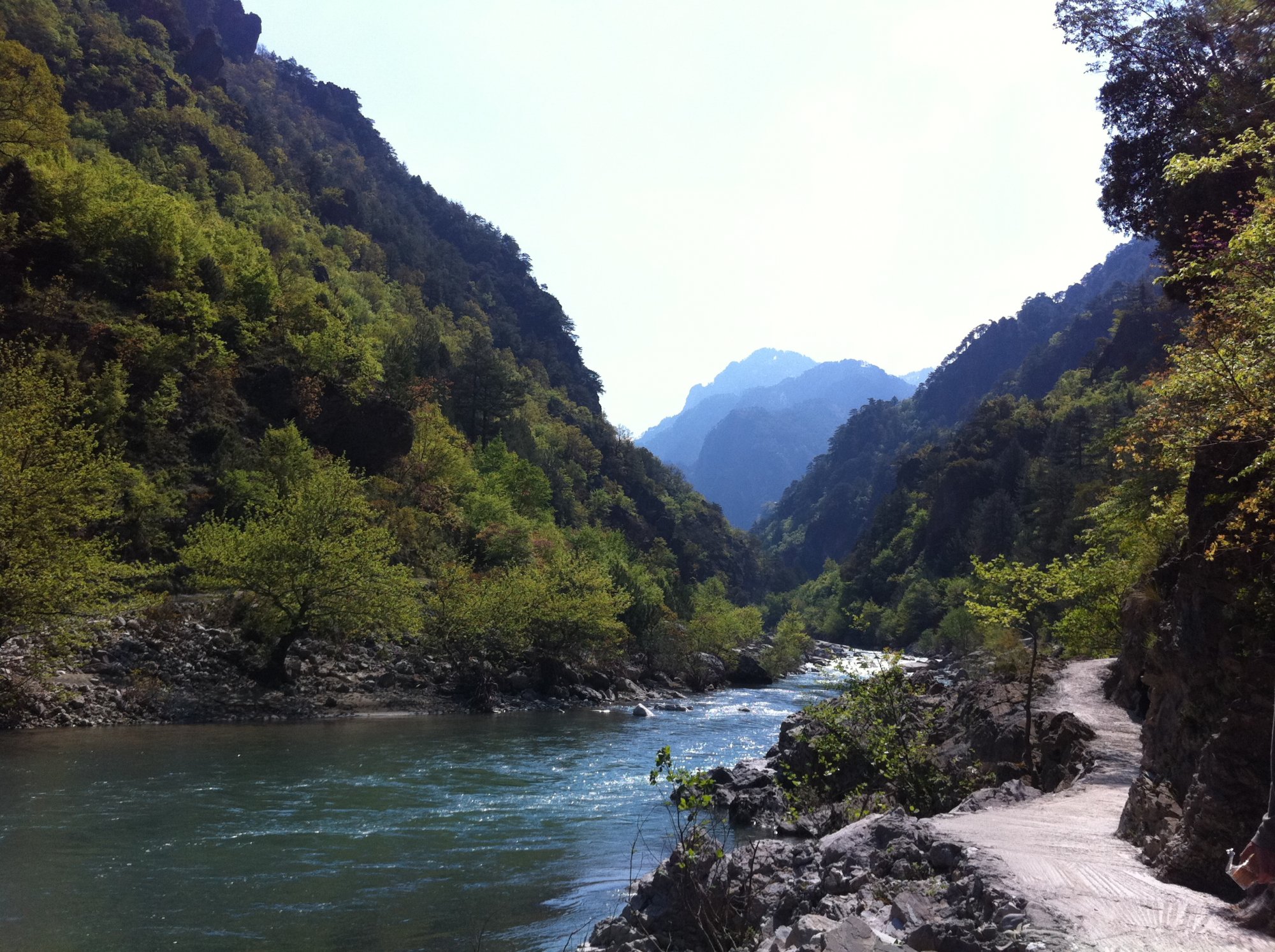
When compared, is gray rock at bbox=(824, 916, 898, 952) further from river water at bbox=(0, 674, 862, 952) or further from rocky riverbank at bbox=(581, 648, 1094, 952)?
river water at bbox=(0, 674, 862, 952)

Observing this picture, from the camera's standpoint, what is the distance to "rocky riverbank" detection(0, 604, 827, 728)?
25.2 metres

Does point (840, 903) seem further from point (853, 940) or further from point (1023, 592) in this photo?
point (1023, 592)

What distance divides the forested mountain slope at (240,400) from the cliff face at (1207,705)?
25424 mm

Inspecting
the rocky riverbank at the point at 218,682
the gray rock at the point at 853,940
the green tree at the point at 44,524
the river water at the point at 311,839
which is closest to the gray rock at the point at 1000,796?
the river water at the point at 311,839

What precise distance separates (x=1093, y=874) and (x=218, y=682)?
31280 mm

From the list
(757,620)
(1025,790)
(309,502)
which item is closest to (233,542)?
(309,502)

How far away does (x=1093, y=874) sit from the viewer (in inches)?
318

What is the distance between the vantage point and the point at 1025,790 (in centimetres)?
1404

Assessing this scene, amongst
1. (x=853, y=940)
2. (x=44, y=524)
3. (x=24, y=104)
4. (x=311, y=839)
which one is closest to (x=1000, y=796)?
(x=853, y=940)

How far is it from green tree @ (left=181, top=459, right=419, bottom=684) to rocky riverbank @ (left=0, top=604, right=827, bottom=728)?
4.55ft

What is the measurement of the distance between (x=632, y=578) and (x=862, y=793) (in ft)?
153

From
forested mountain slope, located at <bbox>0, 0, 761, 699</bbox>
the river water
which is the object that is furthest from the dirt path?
forested mountain slope, located at <bbox>0, 0, 761, 699</bbox>

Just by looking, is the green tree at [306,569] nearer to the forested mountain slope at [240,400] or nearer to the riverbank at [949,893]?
the forested mountain slope at [240,400]

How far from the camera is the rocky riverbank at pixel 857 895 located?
6.80m
